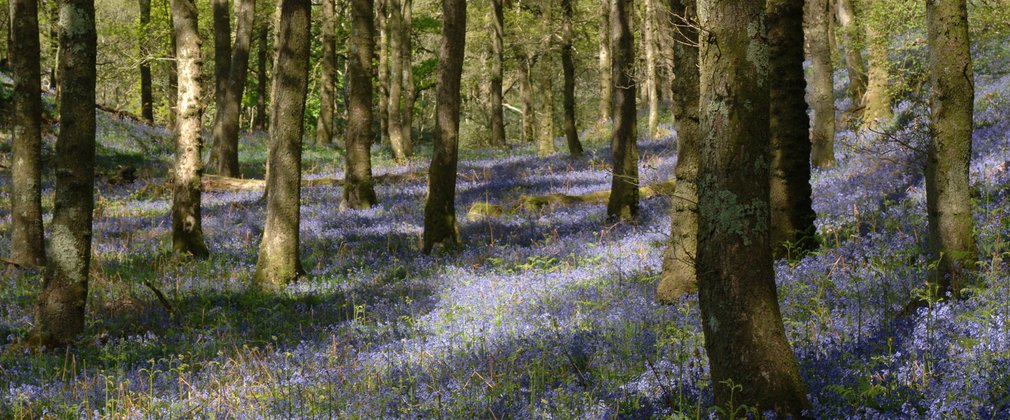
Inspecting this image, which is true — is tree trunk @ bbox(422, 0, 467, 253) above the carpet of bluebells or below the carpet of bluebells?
above

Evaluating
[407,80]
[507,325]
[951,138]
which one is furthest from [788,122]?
[407,80]

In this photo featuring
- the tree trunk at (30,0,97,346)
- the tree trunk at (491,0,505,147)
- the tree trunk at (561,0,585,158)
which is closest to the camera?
the tree trunk at (30,0,97,346)

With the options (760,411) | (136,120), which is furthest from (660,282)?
(136,120)

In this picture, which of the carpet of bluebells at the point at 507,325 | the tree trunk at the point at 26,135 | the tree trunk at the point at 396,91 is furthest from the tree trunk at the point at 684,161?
the tree trunk at the point at 396,91

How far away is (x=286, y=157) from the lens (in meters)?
10.3

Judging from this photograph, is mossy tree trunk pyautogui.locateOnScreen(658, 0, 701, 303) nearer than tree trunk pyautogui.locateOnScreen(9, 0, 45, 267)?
Yes

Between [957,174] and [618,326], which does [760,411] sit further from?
[957,174]

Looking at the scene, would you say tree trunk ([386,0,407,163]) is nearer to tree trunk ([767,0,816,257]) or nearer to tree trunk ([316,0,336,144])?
tree trunk ([316,0,336,144])

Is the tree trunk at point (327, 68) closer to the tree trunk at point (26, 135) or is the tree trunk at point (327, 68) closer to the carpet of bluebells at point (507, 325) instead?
the carpet of bluebells at point (507, 325)

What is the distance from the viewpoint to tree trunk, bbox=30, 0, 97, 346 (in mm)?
7395

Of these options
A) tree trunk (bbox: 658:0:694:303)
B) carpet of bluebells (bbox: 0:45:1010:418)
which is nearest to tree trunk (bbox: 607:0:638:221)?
carpet of bluebells (bbox: 0:45:1010:418)

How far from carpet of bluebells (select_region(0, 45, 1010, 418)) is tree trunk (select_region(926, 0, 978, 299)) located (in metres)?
0.22

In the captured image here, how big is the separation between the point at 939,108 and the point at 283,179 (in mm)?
7634

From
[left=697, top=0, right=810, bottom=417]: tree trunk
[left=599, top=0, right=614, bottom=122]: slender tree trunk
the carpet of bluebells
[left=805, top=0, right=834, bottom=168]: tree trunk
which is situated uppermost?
[left=599, top=0, right=614, bottom=122]: slender tree trunk
